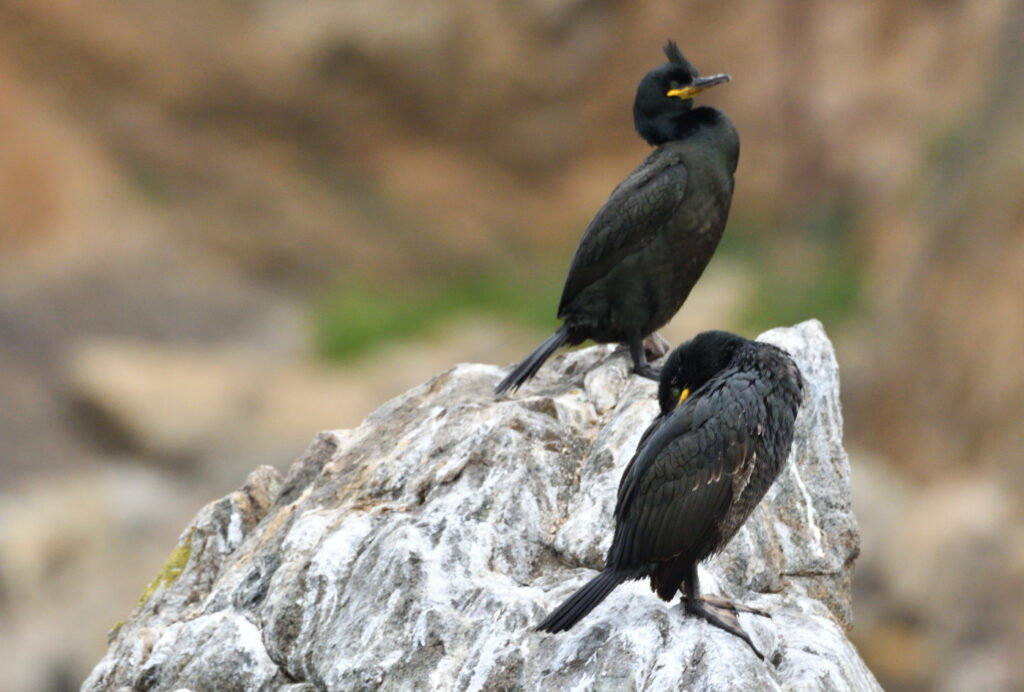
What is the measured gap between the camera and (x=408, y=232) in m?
18.4

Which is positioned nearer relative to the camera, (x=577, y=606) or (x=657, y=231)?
(x=577, y=606)

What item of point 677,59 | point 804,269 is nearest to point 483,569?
point 677,59

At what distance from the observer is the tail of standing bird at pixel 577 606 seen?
4.44 metres

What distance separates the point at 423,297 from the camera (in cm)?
A: 1809

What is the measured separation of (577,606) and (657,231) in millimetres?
2382

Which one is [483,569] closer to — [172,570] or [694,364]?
[694,364]

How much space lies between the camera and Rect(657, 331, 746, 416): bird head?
4.97m

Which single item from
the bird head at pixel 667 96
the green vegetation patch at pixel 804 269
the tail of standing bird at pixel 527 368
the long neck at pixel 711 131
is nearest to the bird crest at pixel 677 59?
the bird head at pixel 667 96

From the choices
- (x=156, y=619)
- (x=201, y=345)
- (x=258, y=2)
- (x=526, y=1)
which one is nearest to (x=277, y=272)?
(x=201, y=345)

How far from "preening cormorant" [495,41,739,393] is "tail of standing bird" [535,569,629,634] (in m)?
1.83

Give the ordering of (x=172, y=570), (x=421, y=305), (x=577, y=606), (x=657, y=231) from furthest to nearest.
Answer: (x=421, y=305) → (x=657, y=231) → (x=172, y=570) → (x=577, y=606)

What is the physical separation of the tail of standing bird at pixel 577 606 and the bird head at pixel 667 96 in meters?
2.73

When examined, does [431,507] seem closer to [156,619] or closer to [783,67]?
[156,619]

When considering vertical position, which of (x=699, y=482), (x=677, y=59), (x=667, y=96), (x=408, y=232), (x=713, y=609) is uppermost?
(x=408, y=232)
